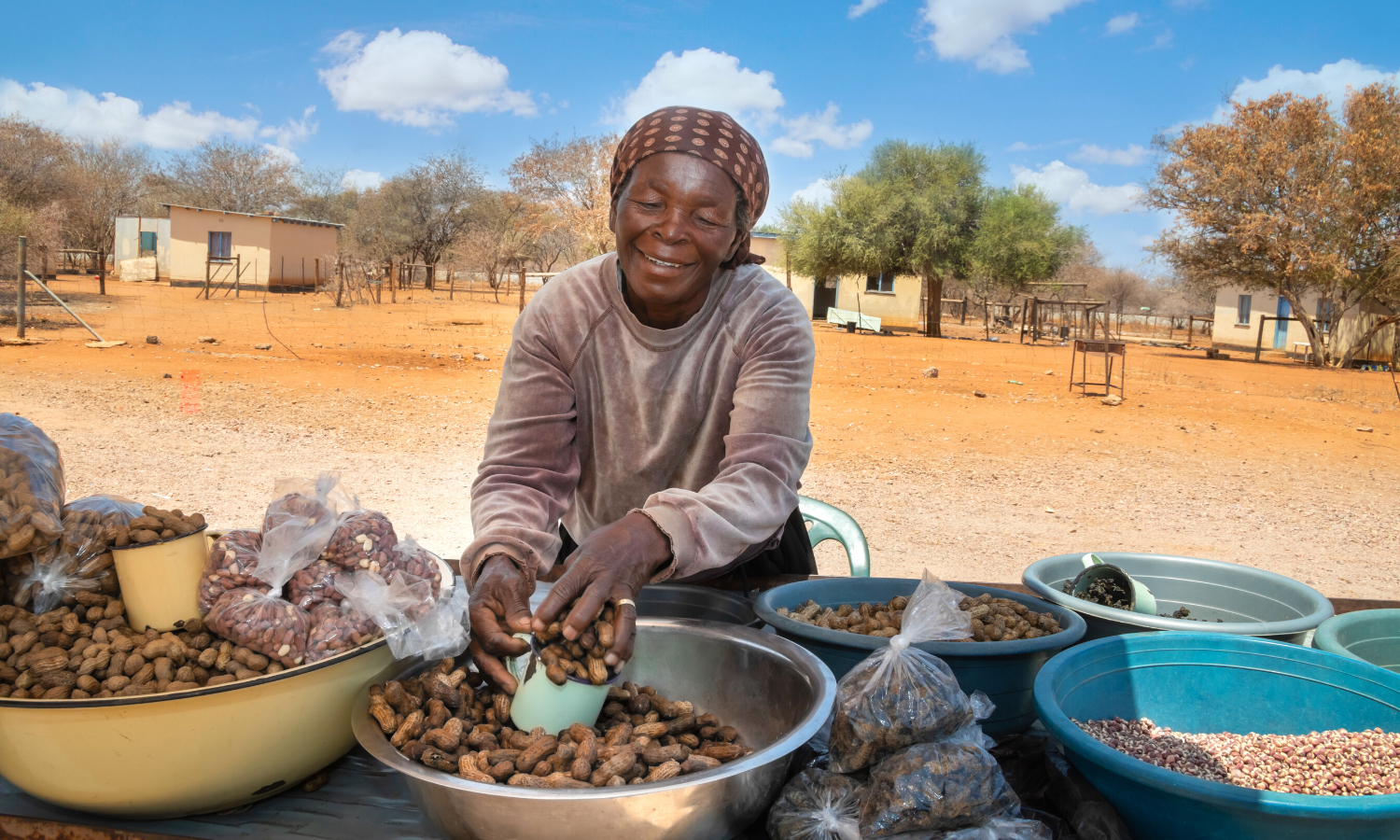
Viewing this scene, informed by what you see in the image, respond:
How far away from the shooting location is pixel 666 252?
1831mm

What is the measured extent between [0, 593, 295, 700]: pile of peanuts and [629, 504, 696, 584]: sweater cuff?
0.56 m

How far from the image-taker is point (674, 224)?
1.82 meters

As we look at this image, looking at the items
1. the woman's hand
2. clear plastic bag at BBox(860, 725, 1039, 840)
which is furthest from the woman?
clear plastic bag at BBox(860, 725, 1039, 840)

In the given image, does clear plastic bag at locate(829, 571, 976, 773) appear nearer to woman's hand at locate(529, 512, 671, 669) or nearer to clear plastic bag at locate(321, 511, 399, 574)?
woman's hand at locate(529, 512, 671, 669)

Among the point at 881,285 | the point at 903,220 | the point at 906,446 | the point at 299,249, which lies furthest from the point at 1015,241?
the point at 299,249

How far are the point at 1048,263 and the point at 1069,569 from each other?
29691 mm

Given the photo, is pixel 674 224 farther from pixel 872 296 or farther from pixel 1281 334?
pixel 872 296

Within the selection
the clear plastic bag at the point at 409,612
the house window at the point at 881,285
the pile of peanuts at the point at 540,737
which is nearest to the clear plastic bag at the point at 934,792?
the pile of peanuts at the point at 540,737

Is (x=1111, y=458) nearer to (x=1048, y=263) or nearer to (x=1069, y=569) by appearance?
(x=1069, y=569)

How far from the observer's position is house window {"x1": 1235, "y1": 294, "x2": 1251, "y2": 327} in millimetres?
29297

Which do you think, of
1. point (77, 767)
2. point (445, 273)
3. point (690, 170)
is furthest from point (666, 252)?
point (445, 273)

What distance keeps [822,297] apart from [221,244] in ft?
68.4

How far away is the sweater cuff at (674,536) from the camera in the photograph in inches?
57.6

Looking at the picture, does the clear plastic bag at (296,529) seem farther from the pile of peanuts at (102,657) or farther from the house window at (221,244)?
the house window at (221,244)
